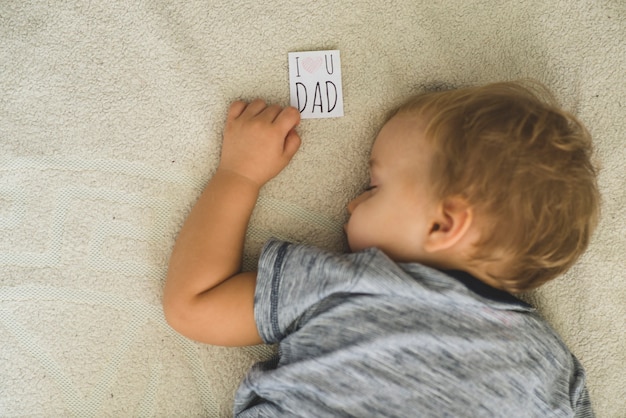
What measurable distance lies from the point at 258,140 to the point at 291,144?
64 millimetres

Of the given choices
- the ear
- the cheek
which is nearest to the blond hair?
the ear

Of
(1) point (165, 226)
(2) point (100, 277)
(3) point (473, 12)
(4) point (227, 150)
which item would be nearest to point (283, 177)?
(4) point (227, 150)

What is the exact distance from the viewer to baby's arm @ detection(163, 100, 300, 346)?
0.83 metres

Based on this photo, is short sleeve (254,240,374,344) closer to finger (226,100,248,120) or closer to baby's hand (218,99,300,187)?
baby's hand (218,99,300,187)

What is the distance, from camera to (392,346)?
750 millimetres

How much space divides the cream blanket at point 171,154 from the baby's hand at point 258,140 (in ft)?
0.10

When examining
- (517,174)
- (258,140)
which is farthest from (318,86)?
(517,174)

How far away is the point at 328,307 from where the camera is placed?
2.58 ft

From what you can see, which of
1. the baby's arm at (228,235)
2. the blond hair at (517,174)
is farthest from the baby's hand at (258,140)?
the blond hair at (517,174)

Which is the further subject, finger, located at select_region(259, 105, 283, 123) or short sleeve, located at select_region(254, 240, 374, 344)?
finger, located at select_region(259, 105, 283, 123)

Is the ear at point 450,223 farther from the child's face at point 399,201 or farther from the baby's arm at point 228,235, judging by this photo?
the baby's arm at point 228,235

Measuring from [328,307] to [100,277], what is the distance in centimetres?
42

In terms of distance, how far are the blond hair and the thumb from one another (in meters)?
0.25

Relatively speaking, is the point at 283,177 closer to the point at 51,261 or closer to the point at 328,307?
the point at 328,307
